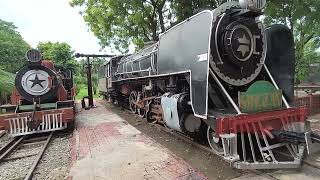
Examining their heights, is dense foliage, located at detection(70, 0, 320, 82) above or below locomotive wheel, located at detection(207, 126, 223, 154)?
above

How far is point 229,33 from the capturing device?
5.64m

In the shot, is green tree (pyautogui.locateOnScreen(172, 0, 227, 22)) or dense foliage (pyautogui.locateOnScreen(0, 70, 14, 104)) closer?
green tree (pyautogui.locateOnScreen(172, 0, 227, 22))

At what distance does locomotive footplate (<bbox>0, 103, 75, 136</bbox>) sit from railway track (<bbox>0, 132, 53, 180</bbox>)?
0.83 feet

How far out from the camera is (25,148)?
27.5 feet

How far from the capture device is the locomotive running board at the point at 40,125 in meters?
9.04

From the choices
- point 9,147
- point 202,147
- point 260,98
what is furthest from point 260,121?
point 9,147

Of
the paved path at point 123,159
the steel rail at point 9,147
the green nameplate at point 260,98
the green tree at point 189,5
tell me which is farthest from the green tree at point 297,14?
the steel rail at point 9,147

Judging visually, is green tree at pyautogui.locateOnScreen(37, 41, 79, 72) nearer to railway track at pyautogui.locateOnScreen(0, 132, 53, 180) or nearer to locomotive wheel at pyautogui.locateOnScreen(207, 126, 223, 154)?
railway track at pyautogui.locateOnScreen(0, 132, 53, 180)

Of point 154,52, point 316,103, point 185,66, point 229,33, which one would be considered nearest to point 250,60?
point 229,33

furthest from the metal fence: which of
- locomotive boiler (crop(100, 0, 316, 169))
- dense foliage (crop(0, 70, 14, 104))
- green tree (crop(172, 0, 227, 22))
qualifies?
dense foliage (crop(0, 70, 14, 104))

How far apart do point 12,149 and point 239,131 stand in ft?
19.6

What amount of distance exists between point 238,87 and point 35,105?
616cm

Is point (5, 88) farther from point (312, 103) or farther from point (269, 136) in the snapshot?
point (269, 136)

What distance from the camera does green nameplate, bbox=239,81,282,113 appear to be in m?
5.38
